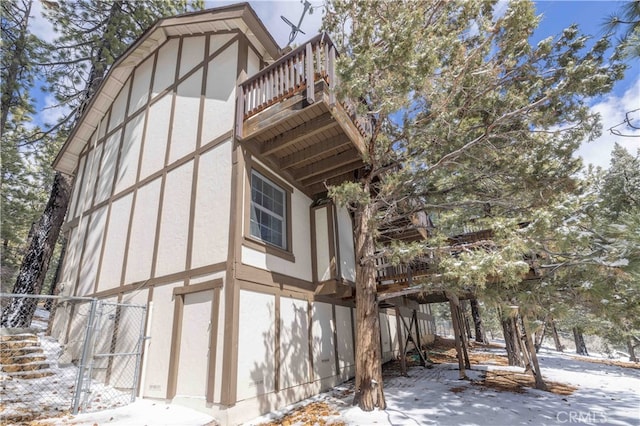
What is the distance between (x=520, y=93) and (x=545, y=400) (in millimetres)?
6067

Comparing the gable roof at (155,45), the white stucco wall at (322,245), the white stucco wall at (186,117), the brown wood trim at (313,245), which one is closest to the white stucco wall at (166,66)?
the gable roof at (155,45)

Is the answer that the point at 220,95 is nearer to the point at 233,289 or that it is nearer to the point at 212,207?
the point at 212,207

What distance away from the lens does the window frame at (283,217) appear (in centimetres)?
650

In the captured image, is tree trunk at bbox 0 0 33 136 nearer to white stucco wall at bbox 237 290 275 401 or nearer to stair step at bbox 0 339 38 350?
stair step at bbox 0 339 38 350

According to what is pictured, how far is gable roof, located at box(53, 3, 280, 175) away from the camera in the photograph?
7805mm

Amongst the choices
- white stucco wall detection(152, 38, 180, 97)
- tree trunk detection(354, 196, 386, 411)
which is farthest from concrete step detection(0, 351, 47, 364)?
tree trunk detection(354, 196, 386, 411)

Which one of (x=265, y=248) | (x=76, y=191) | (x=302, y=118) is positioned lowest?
(x=265, y=248)

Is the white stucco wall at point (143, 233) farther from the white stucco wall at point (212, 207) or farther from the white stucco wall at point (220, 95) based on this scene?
the white stucco wall at point (220, 95)

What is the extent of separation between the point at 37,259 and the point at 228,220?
31.9 ft

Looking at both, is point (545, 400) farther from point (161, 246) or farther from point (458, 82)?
point (161, 246)

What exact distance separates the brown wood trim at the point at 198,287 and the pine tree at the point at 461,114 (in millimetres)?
2784

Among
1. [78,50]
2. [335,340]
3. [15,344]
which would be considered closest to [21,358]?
[15,344]

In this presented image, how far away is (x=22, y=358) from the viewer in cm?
743

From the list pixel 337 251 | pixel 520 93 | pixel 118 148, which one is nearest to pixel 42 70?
pixel 118 148
